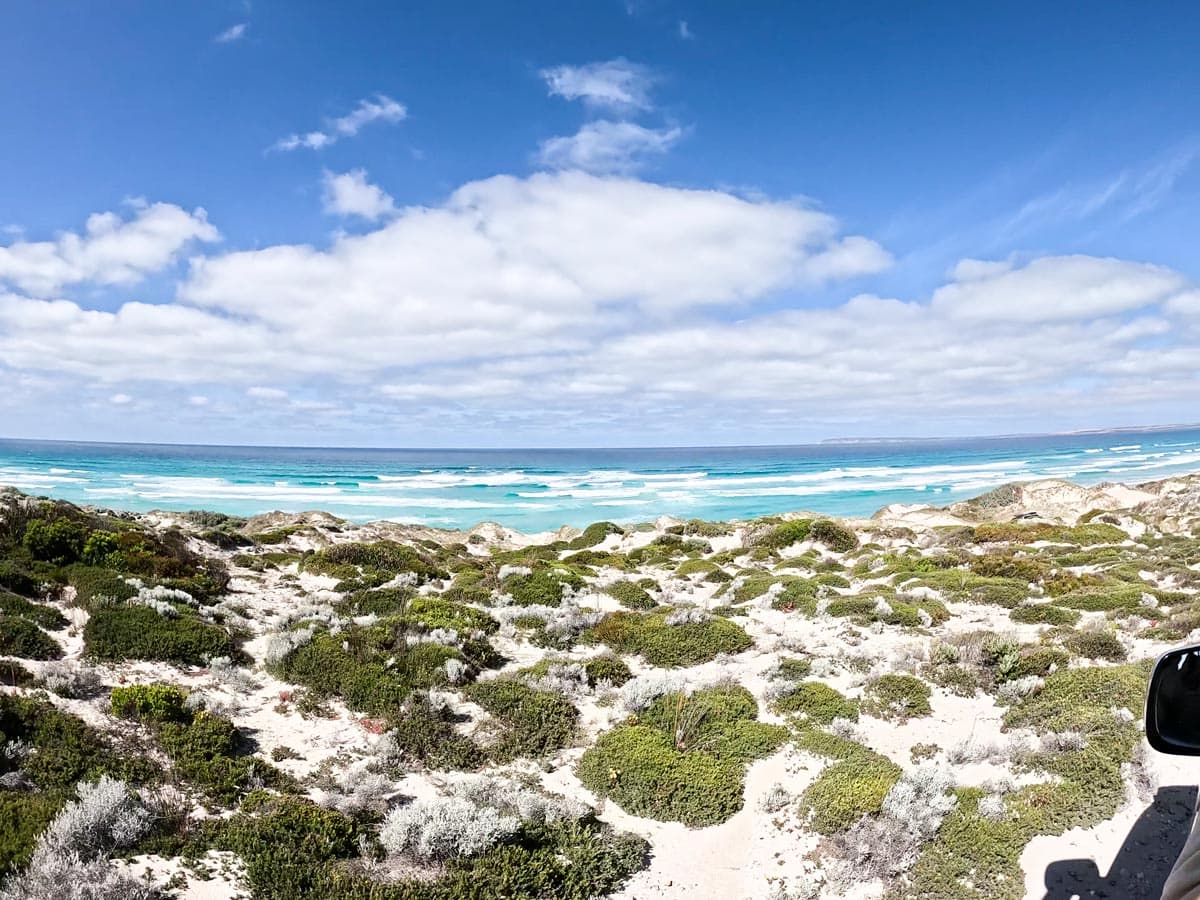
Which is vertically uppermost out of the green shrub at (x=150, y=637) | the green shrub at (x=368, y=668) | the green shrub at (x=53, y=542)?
the green shrub at (x=53, y=542)

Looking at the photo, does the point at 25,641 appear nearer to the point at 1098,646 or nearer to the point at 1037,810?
the point at 1037,810

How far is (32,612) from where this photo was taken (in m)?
10.2

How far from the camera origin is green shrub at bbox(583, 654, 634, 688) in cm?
1137

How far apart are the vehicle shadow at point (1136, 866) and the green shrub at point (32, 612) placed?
1398 centimetres

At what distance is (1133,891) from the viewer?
19.1 feet

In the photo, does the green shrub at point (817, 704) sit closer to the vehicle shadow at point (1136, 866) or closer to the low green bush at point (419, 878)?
the vehicle shadow at point (1136, 866)

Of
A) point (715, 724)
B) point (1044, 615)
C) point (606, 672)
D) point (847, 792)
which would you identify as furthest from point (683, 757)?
point (1044, 615)

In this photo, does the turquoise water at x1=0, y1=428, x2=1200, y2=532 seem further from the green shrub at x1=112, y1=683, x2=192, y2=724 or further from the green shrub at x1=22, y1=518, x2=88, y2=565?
the green shrub at x1=112, y1=683, x2=192, y2=724

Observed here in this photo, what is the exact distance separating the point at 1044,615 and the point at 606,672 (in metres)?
10.7

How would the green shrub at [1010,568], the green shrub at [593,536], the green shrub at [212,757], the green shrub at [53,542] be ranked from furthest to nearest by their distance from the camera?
the green shrub at [593,536]
the green shrub at [1010,568]
the green shrub at [53,542]
the green shrub at [212,757]

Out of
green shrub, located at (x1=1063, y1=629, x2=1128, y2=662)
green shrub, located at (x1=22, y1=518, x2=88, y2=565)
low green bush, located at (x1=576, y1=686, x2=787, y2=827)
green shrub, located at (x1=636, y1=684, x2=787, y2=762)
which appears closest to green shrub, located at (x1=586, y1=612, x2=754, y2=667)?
green shrub, located at (x1=636, y1=684, x2=787, y2=762)

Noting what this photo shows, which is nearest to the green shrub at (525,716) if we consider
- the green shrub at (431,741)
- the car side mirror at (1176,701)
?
the green shrub at (431,741)

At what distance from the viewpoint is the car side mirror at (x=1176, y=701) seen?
3.04 meters

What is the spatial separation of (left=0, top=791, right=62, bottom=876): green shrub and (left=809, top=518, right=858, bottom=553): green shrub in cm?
2625
